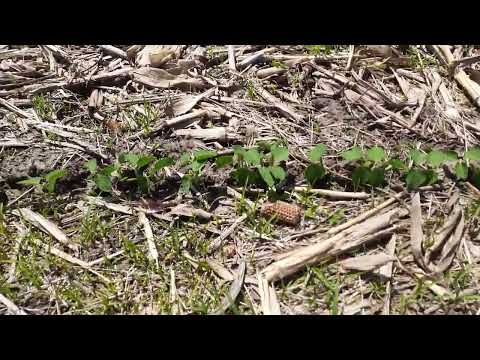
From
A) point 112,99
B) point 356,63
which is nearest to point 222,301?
point 112,99

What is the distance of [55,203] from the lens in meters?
2.36

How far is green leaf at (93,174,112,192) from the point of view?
233 cm

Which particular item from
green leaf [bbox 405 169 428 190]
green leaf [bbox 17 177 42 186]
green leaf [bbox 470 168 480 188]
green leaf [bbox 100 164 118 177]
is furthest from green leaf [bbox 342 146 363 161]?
green leaf [bbox 17 177 42 186]

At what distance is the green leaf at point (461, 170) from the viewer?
2.26 metres

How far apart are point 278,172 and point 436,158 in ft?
2.01

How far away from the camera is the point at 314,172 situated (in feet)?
7.62

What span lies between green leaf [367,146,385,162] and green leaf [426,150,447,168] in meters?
0.18

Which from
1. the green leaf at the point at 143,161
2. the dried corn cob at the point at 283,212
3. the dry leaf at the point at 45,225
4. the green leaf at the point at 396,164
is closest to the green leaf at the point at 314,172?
the dried corn cob at the point at 283,212

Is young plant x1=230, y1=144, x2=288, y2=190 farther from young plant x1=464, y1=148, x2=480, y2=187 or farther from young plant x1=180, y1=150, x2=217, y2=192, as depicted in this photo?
young plant x1=464, y1=148, x2=480, y2=187

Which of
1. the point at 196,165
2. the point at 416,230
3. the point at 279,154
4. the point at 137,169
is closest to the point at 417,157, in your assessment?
the point at 416,230

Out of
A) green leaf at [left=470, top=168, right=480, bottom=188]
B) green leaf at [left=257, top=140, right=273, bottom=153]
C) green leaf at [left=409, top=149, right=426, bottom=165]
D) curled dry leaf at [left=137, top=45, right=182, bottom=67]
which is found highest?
curled dry leaf at [left=137, top=45, right=182, bottom=67]

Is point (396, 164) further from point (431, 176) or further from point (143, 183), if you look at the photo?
point (143, 183)

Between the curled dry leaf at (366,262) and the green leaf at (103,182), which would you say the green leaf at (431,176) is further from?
the green leaf at (103,182)
